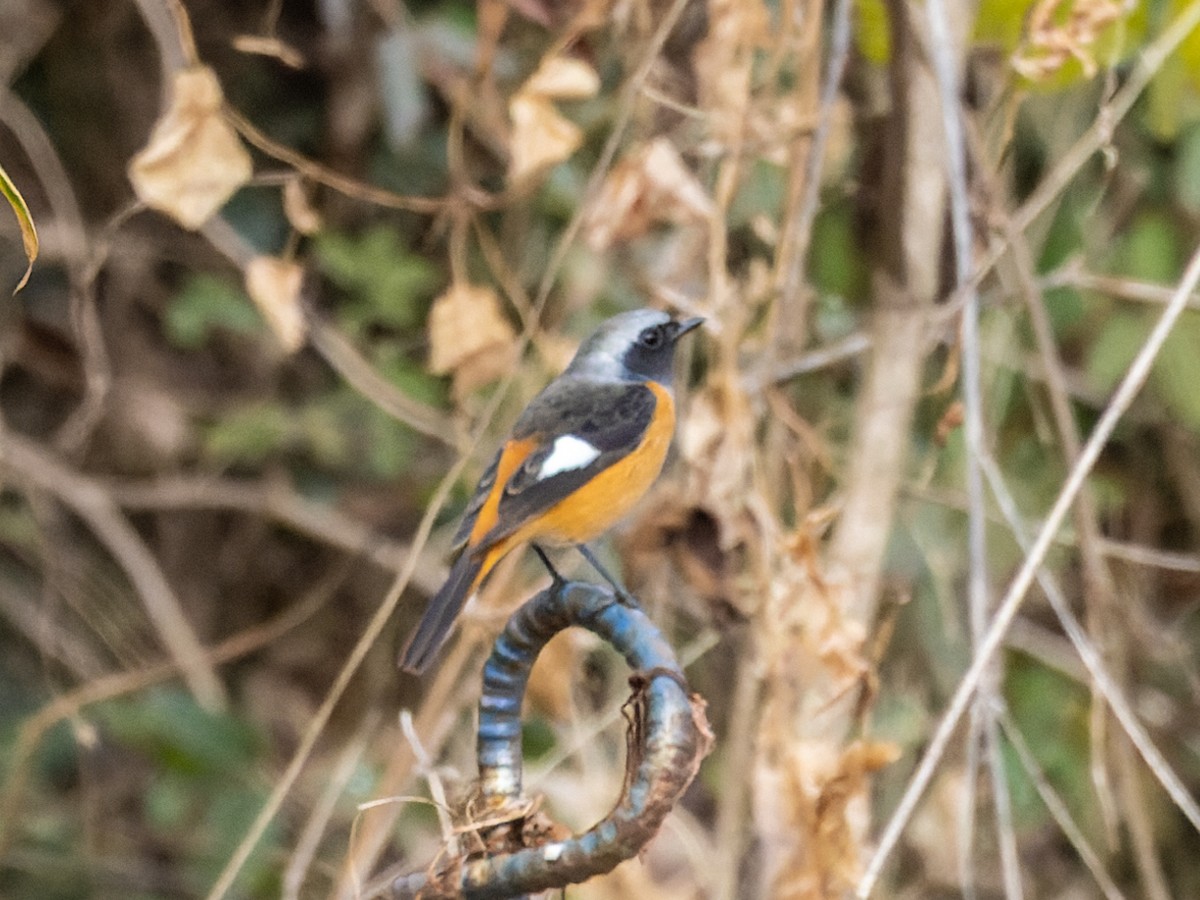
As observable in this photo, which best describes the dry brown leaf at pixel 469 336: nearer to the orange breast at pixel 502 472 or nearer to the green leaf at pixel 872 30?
the orange breast at pixel 502 472

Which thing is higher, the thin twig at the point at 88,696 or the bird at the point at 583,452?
the bird at the point at 583,452

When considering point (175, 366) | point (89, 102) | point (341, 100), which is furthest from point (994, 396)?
point (89, 102)

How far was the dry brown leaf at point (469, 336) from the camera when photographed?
240 centimetres

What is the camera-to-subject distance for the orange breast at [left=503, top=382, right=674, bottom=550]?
1.87 meters

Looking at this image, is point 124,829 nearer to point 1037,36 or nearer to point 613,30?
point 613,30

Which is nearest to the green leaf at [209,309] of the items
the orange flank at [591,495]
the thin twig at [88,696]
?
the thin twig at [88,696]

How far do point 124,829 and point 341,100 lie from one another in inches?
83.1

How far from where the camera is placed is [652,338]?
2.01 meters

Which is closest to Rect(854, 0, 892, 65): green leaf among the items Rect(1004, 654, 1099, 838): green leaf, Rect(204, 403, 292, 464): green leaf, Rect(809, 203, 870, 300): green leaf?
Rect(809, 203, 870, 300): green leaf

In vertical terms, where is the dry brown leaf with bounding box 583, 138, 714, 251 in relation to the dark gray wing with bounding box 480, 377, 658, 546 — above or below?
above

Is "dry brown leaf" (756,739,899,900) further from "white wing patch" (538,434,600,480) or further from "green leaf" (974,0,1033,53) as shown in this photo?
"green leaf" (974,0,1033,53)

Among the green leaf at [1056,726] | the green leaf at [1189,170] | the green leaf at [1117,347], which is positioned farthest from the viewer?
the green leaf at [1056,726]

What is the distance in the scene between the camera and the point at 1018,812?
3.36 metres

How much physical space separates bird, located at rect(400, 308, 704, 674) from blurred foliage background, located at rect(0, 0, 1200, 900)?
0.76ft
